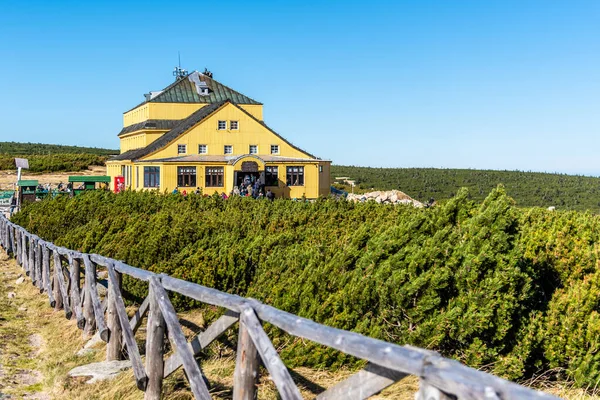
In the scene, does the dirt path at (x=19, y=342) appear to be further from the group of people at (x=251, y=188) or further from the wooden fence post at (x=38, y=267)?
the group of people at (x=251, y=188)

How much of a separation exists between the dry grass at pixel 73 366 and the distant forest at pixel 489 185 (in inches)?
2185

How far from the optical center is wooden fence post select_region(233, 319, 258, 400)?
4355 millimetres

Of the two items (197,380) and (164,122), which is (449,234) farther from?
(164,122)

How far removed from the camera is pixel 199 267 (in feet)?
31.4

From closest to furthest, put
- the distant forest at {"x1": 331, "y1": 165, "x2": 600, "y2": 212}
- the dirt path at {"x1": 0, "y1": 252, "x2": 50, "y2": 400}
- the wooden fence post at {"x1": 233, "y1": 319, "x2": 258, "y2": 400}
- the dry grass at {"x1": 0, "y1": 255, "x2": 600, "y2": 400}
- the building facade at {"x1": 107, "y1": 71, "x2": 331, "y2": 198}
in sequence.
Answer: the wooden fence post at {"x1": 233, "y1": 319, "x2": 258, "y2": 400} < the dry grass at {"x1": 0, "y1": 255, "x2": 600, "y2": 400} < the dirt path at {"x1": 0, "y1": 252, "x2": 50, "y2": 400} < the building facade at {"x1": 107, "y1": 71, "x2": 331, "y2": 198} < the distant forest at {"x1": 331, "y1": 165, "x2": 600, "y2": 212}

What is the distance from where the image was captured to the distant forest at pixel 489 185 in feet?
234

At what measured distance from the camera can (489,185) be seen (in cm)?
9206

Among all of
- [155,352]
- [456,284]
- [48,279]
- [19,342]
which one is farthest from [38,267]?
[456,284]

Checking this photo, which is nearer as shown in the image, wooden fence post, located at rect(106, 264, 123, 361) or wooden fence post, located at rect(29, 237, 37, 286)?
wooden fence post, located at rect(106, 264, 123, 361)

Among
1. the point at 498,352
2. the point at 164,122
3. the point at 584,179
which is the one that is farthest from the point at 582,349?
the point at 584,179

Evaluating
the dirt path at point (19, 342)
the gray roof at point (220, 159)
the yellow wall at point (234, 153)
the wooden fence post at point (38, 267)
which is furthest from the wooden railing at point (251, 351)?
the yellow wall at point (234, 153)

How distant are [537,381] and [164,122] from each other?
46.7 metres

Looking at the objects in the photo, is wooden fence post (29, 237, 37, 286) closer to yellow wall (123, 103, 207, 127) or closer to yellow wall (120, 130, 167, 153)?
yellow wall (120, 130, 167, 153)

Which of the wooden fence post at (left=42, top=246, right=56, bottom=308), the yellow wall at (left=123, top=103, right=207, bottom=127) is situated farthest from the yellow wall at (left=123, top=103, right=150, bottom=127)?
the wooden fence post at (left=42, top=246, right=56, bottom=308)
